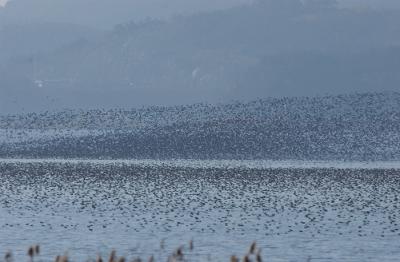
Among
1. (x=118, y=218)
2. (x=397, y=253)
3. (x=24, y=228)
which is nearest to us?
(x=397, y=253)

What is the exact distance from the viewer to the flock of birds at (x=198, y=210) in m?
54.8

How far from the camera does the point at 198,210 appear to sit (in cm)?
7212

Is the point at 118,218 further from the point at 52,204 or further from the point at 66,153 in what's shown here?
the point at 66,153

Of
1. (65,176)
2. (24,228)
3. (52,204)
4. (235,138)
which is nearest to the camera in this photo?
(24,228)

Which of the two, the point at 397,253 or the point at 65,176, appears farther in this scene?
the point at 65,176

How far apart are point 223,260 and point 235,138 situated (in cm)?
14307

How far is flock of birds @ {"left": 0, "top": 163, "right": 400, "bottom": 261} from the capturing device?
54812 mm

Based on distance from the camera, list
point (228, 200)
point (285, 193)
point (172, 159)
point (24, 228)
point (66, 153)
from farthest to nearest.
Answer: point (66, 153) → point (172, 159) → point (285, 193) → point (228, 200) → point (24, 228)

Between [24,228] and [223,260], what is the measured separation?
1575 cm

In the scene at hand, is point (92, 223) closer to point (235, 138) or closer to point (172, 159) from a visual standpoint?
point (172, 159)

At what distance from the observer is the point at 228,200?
80.9 meters

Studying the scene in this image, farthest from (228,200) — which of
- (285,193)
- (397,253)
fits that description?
(397,253)

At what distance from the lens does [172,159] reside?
166 m

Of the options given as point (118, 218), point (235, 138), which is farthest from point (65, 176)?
point (235, 138)
